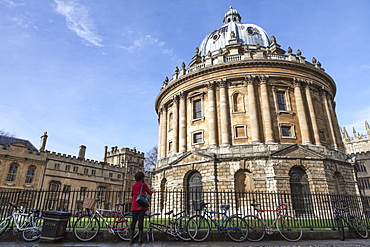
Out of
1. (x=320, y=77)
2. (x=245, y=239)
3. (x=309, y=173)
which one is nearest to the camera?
(x=245, y=239)

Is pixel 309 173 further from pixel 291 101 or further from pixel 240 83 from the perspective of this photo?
pixel 240 83

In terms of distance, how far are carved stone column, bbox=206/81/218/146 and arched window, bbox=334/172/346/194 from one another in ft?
39.2

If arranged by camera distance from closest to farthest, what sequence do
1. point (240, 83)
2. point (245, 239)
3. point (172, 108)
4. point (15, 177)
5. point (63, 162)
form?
point (245, 239), point (240, 83), point (172, 108), point (15, 177), point (63, 162)

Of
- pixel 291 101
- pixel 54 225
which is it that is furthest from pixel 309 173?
pixel 54 225

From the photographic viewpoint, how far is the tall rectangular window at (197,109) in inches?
1012

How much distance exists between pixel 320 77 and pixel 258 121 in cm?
1014

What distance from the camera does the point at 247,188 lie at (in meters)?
20.2

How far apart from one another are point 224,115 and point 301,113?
7616 millimetres

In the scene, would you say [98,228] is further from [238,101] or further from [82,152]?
[82,152]

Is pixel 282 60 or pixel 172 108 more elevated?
pixel 282 60

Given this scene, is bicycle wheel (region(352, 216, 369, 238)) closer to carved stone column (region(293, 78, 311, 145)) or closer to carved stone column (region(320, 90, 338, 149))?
carved stone column (region(293, 78, 311, 145))

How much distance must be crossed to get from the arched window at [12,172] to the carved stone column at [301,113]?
37.3 metres

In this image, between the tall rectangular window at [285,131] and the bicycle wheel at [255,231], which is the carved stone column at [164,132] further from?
the bicycle wheel at [255,231]

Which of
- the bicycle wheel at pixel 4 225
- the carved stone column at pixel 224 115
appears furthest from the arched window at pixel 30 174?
the bicycle wheel at pixel 4 225
